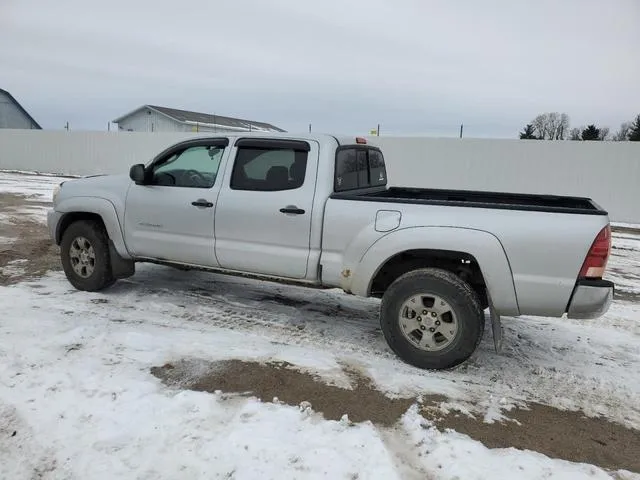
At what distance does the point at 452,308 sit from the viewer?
383 cm

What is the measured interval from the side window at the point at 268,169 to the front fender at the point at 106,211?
149cm

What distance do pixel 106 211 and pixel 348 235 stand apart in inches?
111

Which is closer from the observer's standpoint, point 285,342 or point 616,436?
point 616,436

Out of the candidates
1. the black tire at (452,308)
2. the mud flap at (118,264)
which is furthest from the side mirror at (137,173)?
the black tire at (452,308)

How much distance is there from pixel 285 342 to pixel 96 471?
6.69 ft

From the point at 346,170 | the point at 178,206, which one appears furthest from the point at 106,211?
the point at 346,170

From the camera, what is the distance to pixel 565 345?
15.4 feet

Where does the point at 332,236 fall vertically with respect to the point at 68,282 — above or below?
above

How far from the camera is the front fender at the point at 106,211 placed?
5.33 m

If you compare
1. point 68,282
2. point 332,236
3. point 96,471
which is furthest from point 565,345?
point 68,282

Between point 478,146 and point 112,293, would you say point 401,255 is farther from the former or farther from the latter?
point 478,146

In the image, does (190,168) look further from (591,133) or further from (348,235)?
(591,133)

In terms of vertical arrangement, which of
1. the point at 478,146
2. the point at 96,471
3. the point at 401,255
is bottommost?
the point at 96,471

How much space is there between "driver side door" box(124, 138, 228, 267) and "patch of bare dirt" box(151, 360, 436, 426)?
1355 millimetres
